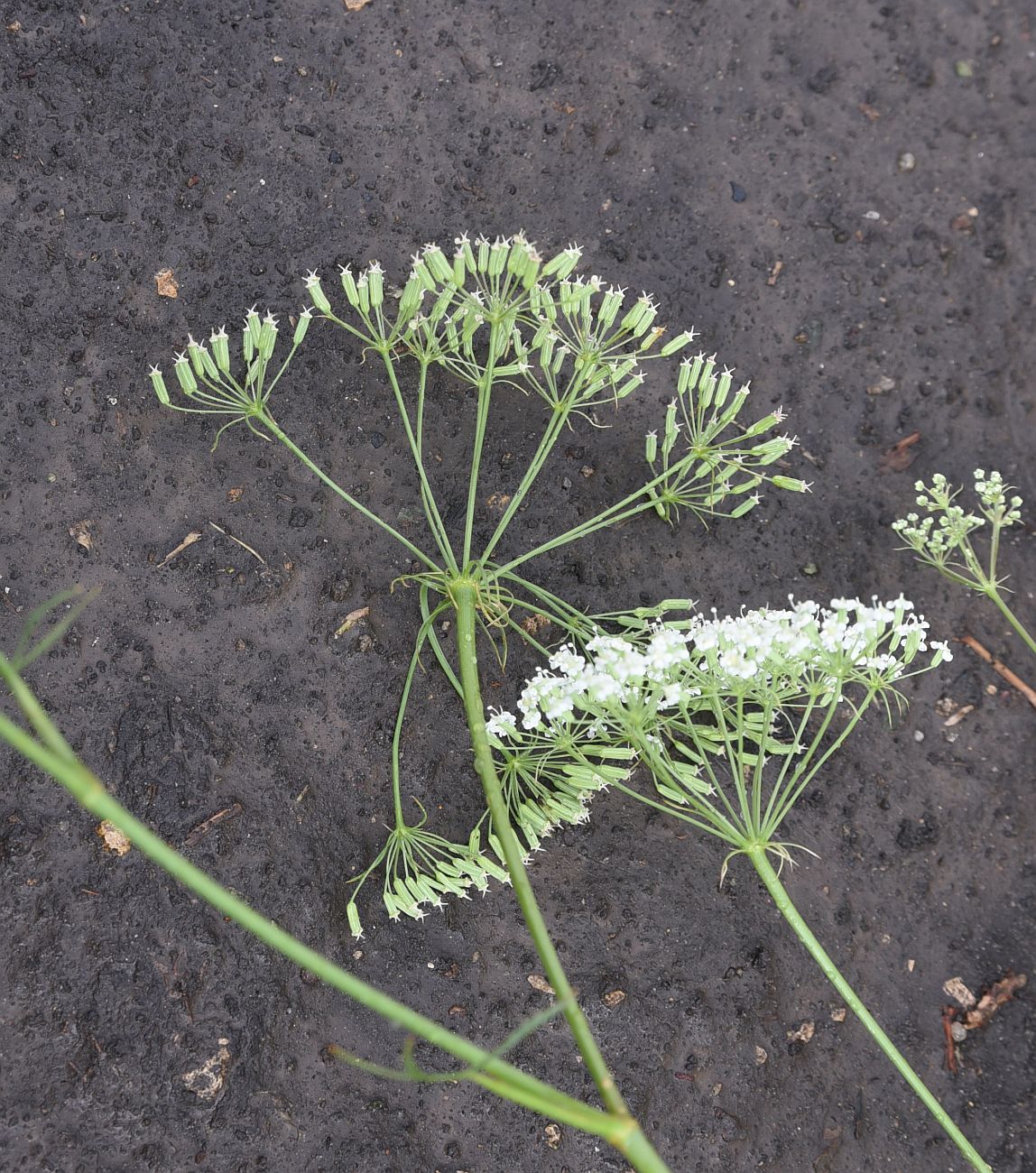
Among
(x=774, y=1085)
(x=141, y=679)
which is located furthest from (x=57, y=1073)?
(x=774, y=1085)

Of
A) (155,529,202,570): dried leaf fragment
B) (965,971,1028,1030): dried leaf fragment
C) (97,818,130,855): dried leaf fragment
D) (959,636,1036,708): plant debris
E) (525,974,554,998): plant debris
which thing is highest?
(155,529,202,570): dried leaf fragment

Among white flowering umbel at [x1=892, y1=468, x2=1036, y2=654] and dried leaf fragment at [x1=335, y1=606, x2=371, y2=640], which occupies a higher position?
white flowering umbel at [x1=892, y1=468, x2=1036, y2=654]

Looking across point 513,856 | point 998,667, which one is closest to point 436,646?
point 513,856

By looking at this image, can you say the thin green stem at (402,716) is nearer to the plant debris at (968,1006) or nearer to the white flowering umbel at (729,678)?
the white flowering umbel at (729,678)

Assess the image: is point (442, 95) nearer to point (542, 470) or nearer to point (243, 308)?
point (243, 308)

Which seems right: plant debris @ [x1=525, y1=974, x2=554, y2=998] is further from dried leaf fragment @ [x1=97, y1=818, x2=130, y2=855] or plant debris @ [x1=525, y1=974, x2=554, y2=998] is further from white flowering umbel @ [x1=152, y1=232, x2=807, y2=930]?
dried leaf fragment @ [x1=97, y1=818, x2=130, y2=855]

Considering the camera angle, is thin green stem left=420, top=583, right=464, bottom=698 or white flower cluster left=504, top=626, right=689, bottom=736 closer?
white flower cluster left=504, top=626, right=689, bottom=736

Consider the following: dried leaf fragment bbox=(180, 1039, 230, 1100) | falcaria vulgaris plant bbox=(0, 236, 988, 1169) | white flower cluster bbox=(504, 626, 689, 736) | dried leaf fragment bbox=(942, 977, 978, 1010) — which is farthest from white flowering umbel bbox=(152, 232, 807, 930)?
dried leaf fragment bbox=(942, 977, 978, 1010)
